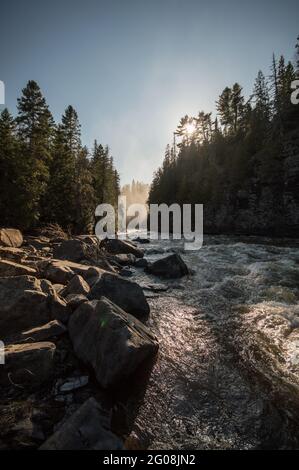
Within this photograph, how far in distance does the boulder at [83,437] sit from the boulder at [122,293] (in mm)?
4333

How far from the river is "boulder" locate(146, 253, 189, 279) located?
2361mm

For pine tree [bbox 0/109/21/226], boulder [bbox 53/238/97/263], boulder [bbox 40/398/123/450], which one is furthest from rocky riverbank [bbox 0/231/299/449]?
pine tree [bbox 0/109/21/226]

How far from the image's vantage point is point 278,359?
578 centimetres

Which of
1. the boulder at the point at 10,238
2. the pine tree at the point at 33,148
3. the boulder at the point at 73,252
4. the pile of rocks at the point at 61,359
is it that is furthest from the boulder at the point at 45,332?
the pine tree at the point at 33,148

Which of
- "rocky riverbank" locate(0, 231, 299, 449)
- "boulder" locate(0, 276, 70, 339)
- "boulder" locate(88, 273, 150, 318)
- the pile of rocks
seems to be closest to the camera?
the pile of rocks

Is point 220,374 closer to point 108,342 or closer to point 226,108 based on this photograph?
point 108,342

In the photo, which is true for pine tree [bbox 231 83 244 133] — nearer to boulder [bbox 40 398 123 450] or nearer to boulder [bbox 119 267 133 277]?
boulder [bbox 119 267 133 277]

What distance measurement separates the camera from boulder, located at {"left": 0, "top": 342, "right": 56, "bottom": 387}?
4.48 m

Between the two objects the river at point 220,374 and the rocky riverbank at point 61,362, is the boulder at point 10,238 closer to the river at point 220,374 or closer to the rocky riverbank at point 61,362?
the rocky riverbank at point 61,362

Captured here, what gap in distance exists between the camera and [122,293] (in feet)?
26.2

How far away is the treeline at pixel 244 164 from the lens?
33.2m

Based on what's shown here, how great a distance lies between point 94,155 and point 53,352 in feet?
147
